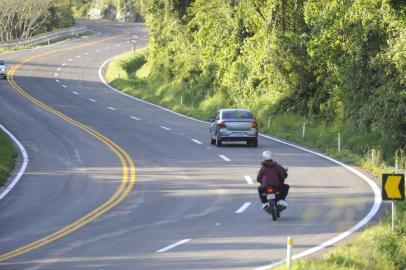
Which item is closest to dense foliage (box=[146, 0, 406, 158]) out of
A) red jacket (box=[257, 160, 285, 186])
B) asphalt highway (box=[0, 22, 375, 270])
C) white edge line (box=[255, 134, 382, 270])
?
asphalt highway (box=[0, 22, 375, 270])

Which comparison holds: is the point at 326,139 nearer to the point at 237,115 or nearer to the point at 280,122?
the point at 237,115

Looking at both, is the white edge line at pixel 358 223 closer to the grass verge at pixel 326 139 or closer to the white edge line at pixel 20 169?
the grass verge at pixel 326 139

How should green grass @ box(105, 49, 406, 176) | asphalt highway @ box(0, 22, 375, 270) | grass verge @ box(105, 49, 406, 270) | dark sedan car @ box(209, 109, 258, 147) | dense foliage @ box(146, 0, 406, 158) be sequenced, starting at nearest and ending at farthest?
1. grass verge @ box(105, 49, 406, 270)
2. asphalt highway @ box(0, 22, 375, 270)
3. green grass @ box(105, 49, 406, 176)
4. dense foliage @ box(146, 0, 406, 158)
5. dark sedan car @ box(209, 109, 258, 147)

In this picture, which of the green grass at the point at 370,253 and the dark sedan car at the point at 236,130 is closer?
the green grass at the point at 370,253

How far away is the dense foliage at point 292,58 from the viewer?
1286 inches

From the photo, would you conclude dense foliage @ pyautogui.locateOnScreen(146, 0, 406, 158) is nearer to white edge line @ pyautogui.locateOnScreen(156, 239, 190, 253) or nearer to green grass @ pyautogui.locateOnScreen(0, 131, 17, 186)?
green grass @ pyautogui.locateOnScreen(0, 131, 17, 186)

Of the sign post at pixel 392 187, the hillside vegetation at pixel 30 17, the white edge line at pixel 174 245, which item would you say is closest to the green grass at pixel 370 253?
the sign post at pixel 392 187

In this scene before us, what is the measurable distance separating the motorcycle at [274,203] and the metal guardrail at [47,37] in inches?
3301

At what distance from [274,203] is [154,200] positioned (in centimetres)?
432

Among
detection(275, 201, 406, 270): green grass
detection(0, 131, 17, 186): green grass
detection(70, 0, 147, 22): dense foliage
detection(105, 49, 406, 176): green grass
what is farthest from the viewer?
detection(70, 0, 147, 22): dense foliage

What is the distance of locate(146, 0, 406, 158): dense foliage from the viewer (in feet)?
107

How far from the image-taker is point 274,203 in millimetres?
19734

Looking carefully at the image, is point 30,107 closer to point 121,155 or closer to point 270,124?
point 270,124

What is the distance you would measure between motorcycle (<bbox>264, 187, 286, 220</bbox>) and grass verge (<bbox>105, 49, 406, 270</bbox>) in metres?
2.19
